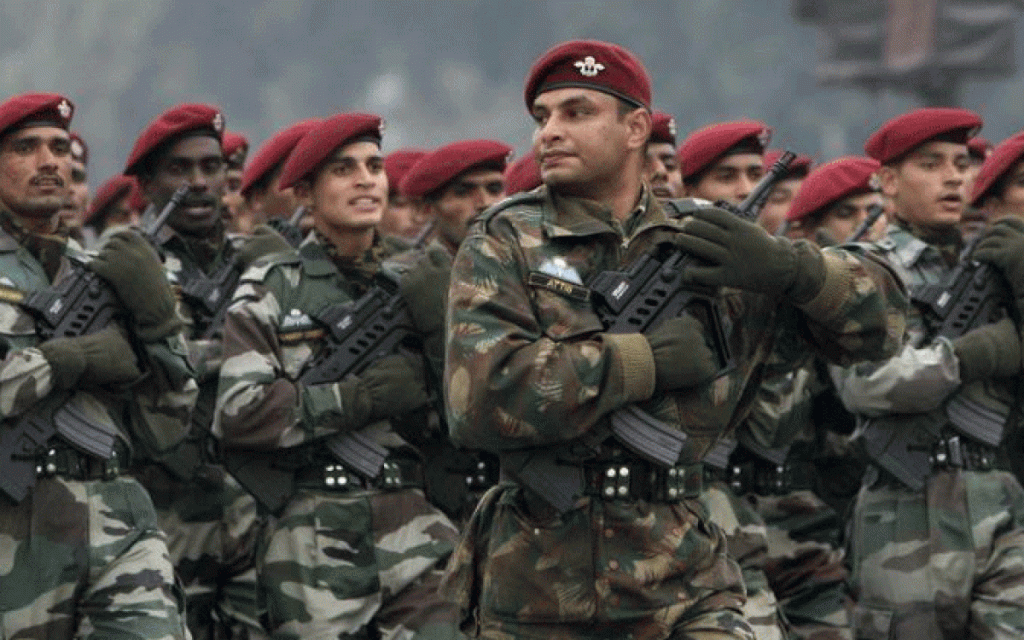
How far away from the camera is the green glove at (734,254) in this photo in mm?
8109

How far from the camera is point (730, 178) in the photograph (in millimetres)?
12242

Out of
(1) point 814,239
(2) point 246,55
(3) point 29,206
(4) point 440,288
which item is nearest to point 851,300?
(4) point 440,288

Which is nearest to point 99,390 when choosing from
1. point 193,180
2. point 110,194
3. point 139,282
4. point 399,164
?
point 139,282

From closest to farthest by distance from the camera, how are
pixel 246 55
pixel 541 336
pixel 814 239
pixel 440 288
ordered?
pixel 541 336
pixel 440 288
pixel 814 239
pixel 246 55

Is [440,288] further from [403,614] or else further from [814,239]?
[814,239]

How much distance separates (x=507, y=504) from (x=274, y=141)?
519 cm

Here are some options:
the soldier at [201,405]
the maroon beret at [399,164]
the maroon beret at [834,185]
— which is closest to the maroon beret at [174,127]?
the soldier at [201,405]

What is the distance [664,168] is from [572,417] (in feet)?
12.7

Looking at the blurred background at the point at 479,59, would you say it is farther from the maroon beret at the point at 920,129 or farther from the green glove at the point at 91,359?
the green glove at the point at 91,359

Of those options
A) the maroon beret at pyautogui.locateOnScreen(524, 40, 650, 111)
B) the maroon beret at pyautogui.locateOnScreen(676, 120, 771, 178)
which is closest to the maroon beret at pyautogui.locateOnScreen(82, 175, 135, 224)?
the maroon beret at pyautogui.locateOnScreen(676, 120, 771, 178)

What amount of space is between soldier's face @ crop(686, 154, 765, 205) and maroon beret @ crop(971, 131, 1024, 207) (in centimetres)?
93

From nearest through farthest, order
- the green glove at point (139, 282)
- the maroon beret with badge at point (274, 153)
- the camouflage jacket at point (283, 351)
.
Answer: the green glove at point (139, 282) → the camouflage jacket at point (283, 351) → the maroon beret with badge at point (274, 153)

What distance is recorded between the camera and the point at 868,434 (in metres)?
11.1

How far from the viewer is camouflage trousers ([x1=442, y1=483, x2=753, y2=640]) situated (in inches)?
320
